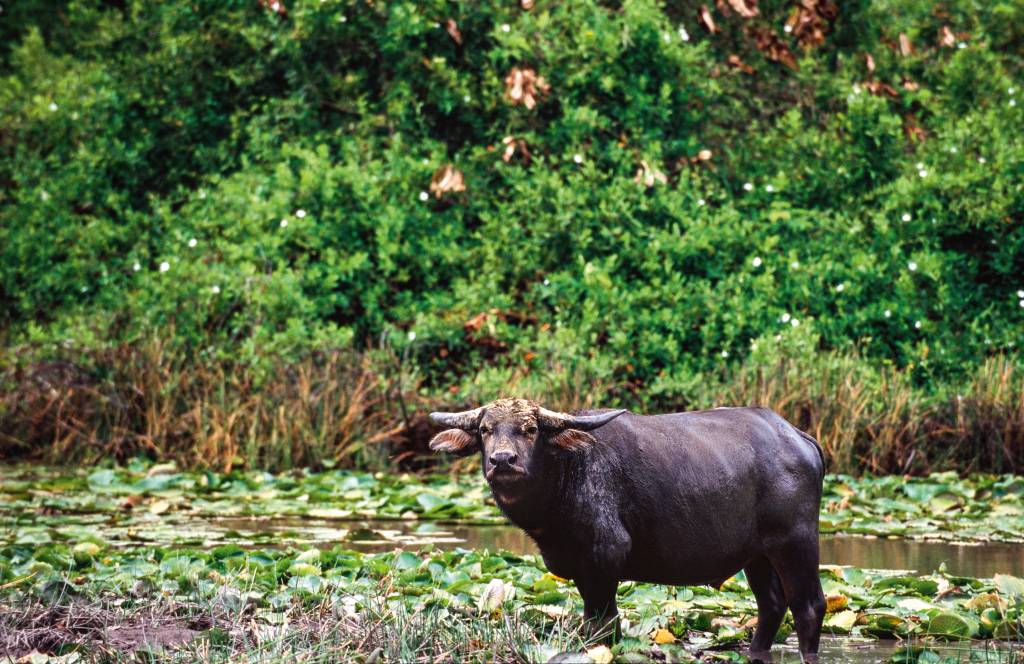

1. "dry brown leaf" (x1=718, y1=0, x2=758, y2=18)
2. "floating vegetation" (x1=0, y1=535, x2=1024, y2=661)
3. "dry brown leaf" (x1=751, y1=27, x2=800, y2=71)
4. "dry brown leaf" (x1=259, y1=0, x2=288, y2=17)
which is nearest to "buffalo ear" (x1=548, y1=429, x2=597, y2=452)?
"floating vegetation" (x1=0, y1=535, x2=1024, y2=661)

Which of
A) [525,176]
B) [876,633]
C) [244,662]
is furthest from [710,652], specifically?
[525,176]

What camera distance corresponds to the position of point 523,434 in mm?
4859

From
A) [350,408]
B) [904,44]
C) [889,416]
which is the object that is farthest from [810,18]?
[350,408]

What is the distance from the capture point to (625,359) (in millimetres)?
12492

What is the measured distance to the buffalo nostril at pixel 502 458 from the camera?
465cm

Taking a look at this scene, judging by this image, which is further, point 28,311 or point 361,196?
point 28,311

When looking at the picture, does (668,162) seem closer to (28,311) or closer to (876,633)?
(28,311)

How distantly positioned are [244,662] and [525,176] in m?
10.2

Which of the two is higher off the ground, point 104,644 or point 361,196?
point 361,196

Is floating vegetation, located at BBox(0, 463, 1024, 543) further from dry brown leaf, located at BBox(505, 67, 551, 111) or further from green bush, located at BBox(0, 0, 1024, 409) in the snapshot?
dry brown leaf, located at BBox(505, 67, 551, 111)

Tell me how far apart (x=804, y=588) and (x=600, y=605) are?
894 mm

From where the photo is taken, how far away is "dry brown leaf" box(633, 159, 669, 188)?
13.6 meters

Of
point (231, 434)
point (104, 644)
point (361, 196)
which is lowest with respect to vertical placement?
point (231, 434)

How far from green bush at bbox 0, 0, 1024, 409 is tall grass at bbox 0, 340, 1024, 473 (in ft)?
1.49
